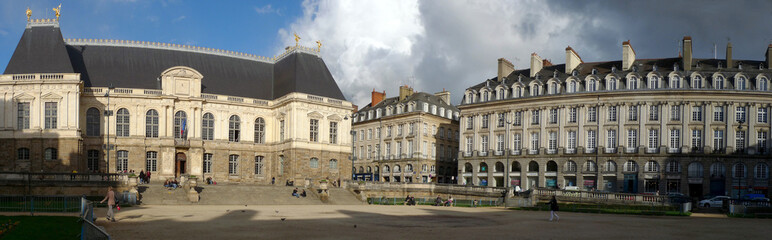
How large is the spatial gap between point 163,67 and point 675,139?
4826 cm

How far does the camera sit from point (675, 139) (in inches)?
2349

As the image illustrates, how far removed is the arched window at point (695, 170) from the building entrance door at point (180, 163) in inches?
1798

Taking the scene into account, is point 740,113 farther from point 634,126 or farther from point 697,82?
point 634,126

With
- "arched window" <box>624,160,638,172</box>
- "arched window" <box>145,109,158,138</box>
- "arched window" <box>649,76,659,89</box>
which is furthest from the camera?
"arched window" <box>649,76,659,89</box>

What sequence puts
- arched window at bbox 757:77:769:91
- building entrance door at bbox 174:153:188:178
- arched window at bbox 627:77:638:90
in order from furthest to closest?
1. arched window at bbox 627:77:638:90
2. building entrance door at bbox 174:153:188:178
3. arched window at bbox 757:77:769:91

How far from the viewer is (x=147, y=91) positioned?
190 feet

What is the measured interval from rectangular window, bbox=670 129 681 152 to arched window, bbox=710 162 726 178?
10.9ft

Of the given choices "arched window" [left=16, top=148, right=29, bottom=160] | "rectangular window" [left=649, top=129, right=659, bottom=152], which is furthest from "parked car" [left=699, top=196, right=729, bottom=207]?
"arched window" [left=16, top=148, right=29, bottom=160]

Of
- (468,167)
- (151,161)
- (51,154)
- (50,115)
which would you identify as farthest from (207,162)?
(468,167)

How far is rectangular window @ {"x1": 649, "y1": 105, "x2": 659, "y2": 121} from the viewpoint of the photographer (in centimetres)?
6022

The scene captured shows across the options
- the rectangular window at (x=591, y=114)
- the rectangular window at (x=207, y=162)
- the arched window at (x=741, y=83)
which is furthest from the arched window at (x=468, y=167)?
the rectangular window at (x=207, y=162)

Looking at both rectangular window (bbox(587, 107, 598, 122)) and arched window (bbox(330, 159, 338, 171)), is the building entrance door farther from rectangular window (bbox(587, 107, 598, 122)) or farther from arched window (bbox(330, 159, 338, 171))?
rectangular window (bbox(587, 107, 598, 122))

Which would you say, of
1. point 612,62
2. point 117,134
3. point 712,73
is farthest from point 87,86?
point 712,73

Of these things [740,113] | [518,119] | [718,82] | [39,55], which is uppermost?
[39,55]
